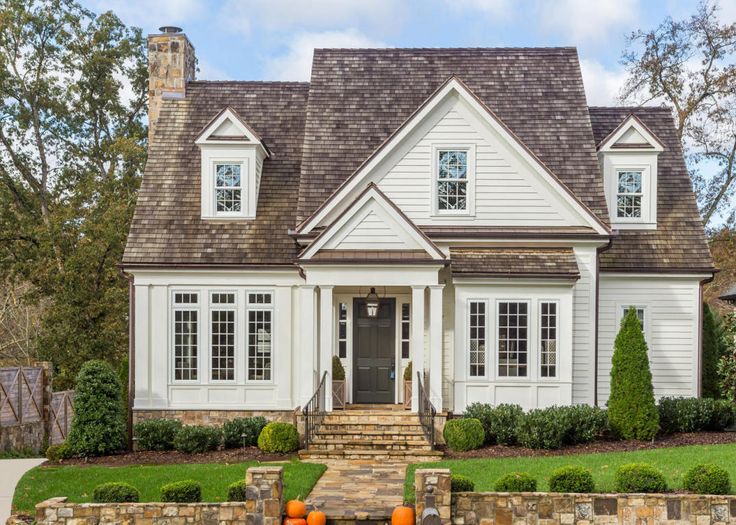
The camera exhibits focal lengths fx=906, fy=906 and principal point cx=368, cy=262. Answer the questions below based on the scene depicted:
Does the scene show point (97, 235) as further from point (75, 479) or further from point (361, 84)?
point (75, 479)

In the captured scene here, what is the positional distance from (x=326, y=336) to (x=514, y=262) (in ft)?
14.4

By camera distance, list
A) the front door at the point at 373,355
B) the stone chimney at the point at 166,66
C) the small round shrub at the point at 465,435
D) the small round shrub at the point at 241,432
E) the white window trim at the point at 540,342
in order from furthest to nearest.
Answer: the stone chimney at the point at 166,66
the front door at the point at 373,355
the white window trim at the point at 540,342
the small round shrub at the point at 241,432
the small round shrub at the point at 465,435

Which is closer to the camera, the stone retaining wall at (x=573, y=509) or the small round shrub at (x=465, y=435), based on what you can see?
the stone retaining wall at (x=573, y=509)

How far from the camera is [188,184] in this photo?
22234 mm

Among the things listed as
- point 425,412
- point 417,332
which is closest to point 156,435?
point 425,412

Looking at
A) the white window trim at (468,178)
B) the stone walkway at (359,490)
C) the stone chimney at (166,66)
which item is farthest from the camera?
the stone chimney at (166,66)

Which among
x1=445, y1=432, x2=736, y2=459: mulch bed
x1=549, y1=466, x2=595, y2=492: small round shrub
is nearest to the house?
x1=445, y1=432, x2=736, y2=459: mulch bed

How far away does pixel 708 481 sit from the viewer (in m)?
13.3

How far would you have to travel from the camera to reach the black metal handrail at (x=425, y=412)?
1805 centimetres

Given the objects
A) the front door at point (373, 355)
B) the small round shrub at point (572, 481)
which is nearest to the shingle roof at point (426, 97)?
the front door at point (373, 355)

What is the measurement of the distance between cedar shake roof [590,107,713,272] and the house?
0.05 metres

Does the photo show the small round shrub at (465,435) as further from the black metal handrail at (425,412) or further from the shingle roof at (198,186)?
the shingle roof at (198,186)

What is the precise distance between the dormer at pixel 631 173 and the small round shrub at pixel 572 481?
10.1 m

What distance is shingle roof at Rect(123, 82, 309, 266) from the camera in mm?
20938
